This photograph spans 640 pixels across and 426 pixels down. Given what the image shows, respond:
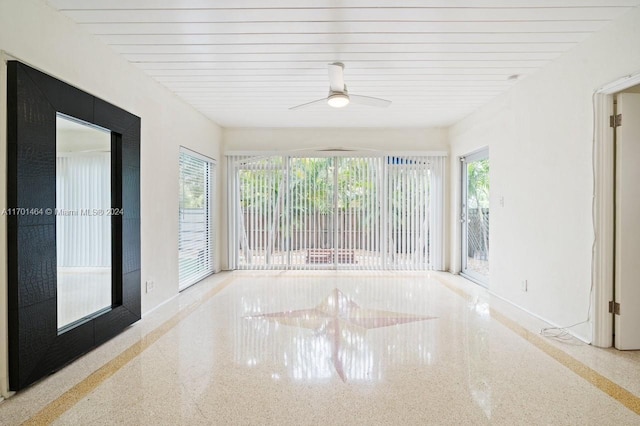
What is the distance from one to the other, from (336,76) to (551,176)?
2300 mm

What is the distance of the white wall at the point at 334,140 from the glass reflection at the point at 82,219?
3.15 m

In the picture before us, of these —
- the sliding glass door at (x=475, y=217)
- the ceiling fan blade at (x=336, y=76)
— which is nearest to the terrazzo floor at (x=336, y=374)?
the sliding glass door at (x=475, y=217)

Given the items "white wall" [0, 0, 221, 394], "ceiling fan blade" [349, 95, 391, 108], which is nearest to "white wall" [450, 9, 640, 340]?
"ceiling fan blade" [349, 95, 391, 108]

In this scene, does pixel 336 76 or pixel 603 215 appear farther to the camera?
pixel 336 76

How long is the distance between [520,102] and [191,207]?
177 inches

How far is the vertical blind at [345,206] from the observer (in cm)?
609

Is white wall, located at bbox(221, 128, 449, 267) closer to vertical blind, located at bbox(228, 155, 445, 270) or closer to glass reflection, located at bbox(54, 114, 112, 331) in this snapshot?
vertical blind, located at bbox(228, 155, 445, 270)

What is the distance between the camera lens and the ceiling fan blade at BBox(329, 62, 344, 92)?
3123 millimetres

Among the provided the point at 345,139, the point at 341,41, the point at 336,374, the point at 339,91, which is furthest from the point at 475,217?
the point at 336,374

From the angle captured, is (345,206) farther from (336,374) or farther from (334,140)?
(336,374)

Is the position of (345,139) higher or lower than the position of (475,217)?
higher

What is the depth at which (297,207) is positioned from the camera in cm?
612

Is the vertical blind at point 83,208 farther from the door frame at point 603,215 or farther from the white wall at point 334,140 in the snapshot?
the door frame at point 603,215

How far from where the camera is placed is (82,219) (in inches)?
108
